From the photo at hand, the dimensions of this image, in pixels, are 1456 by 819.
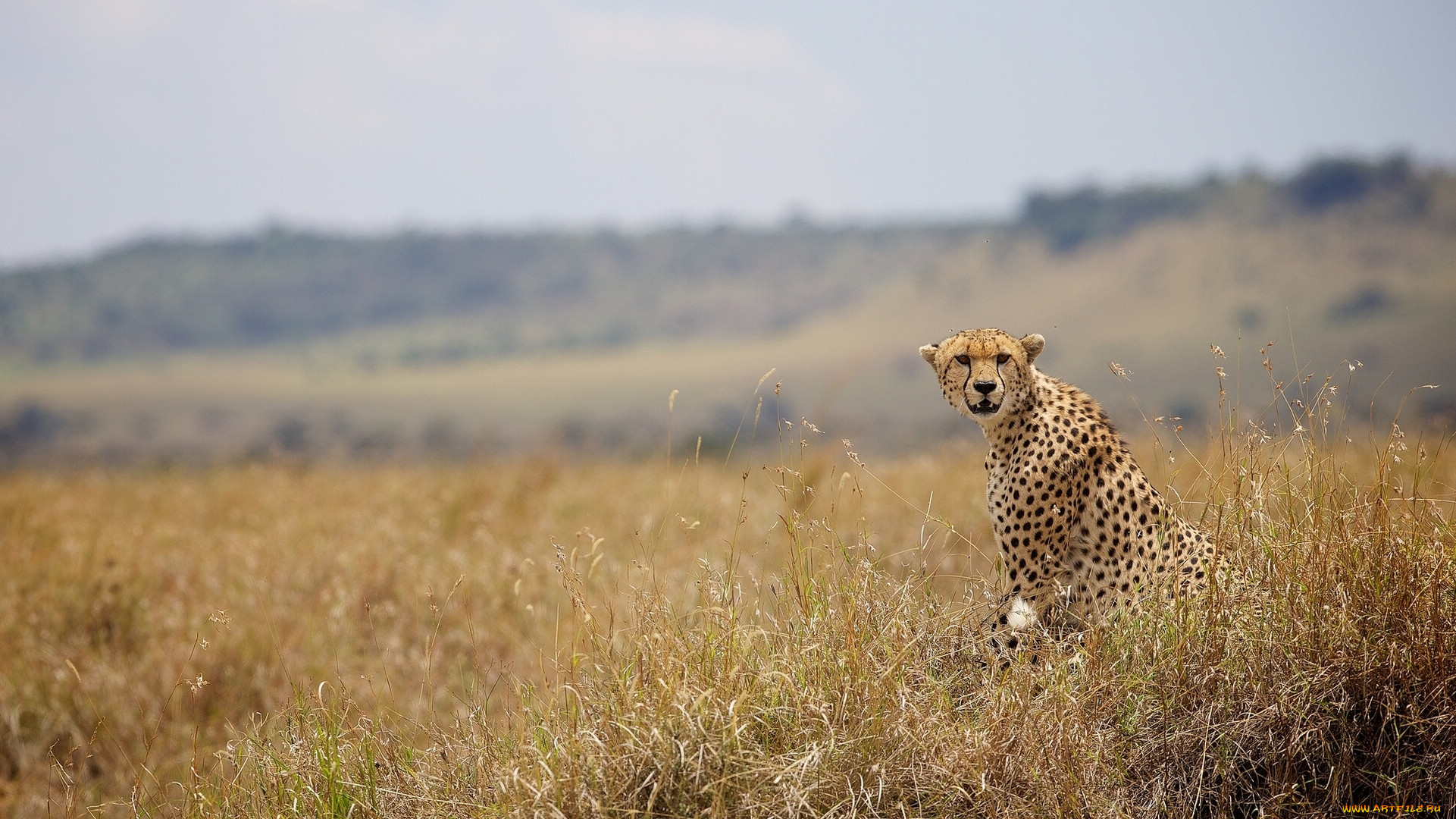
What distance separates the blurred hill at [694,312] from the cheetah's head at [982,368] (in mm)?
19430

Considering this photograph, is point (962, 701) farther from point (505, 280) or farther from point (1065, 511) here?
point (505, 280)

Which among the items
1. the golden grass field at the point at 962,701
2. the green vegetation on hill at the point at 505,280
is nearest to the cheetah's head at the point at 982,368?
the golden grass field at the point at 962,701

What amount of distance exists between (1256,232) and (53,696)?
252ft

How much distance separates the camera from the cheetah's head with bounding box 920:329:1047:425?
2824mm

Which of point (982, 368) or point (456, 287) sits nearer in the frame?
point (982, 368)

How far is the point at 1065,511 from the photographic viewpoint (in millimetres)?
3039

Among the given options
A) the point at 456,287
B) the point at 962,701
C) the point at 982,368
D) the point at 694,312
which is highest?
the point at 982,368

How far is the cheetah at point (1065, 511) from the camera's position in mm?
2924

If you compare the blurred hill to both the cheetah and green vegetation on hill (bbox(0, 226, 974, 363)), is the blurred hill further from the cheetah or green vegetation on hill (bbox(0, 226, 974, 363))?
the cheetah

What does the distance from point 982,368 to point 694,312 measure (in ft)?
310

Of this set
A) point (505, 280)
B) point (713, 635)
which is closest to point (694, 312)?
point (505, 280)

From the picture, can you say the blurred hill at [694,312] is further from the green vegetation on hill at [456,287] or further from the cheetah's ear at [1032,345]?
the cheetah's ear at [1032,345]

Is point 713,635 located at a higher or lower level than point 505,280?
higher

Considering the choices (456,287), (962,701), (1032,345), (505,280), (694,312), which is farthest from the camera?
(505,280)
